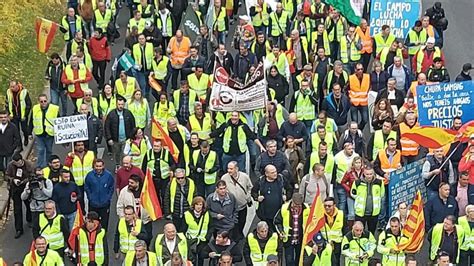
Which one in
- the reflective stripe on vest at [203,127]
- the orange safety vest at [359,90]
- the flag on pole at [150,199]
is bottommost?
the flag on pole at [150,199]

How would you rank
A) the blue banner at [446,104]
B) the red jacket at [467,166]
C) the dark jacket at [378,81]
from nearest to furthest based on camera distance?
the red jacket at [467,166], the blue banner at [446,104], the dark jacket at [378,81]

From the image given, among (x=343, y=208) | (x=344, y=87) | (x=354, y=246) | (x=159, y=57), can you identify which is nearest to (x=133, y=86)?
(x=159, y=57)

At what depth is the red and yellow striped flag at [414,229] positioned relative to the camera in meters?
16.1

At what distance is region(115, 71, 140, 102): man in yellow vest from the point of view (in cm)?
2097

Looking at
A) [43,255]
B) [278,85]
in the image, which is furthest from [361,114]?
[43,255]

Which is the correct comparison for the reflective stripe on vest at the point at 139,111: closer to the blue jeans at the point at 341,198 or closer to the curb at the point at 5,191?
the curb at the point at 5,191

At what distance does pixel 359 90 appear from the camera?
21.3 metres

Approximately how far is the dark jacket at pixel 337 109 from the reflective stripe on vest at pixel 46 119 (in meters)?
4.78

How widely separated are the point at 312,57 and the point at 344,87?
1.76 meters

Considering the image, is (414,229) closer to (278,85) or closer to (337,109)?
(337,109)

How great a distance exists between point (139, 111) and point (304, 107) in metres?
2.91

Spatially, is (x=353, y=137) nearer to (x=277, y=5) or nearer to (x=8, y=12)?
(x=277, y=5)

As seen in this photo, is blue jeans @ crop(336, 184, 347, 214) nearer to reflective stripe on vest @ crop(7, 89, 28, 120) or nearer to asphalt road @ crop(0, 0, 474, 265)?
asphalt road @ crop(0, 0, 474, 265)

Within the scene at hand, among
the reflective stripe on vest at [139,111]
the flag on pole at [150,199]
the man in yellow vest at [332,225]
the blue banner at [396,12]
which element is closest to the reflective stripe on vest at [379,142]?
the man in yellow vest at [332,225]
